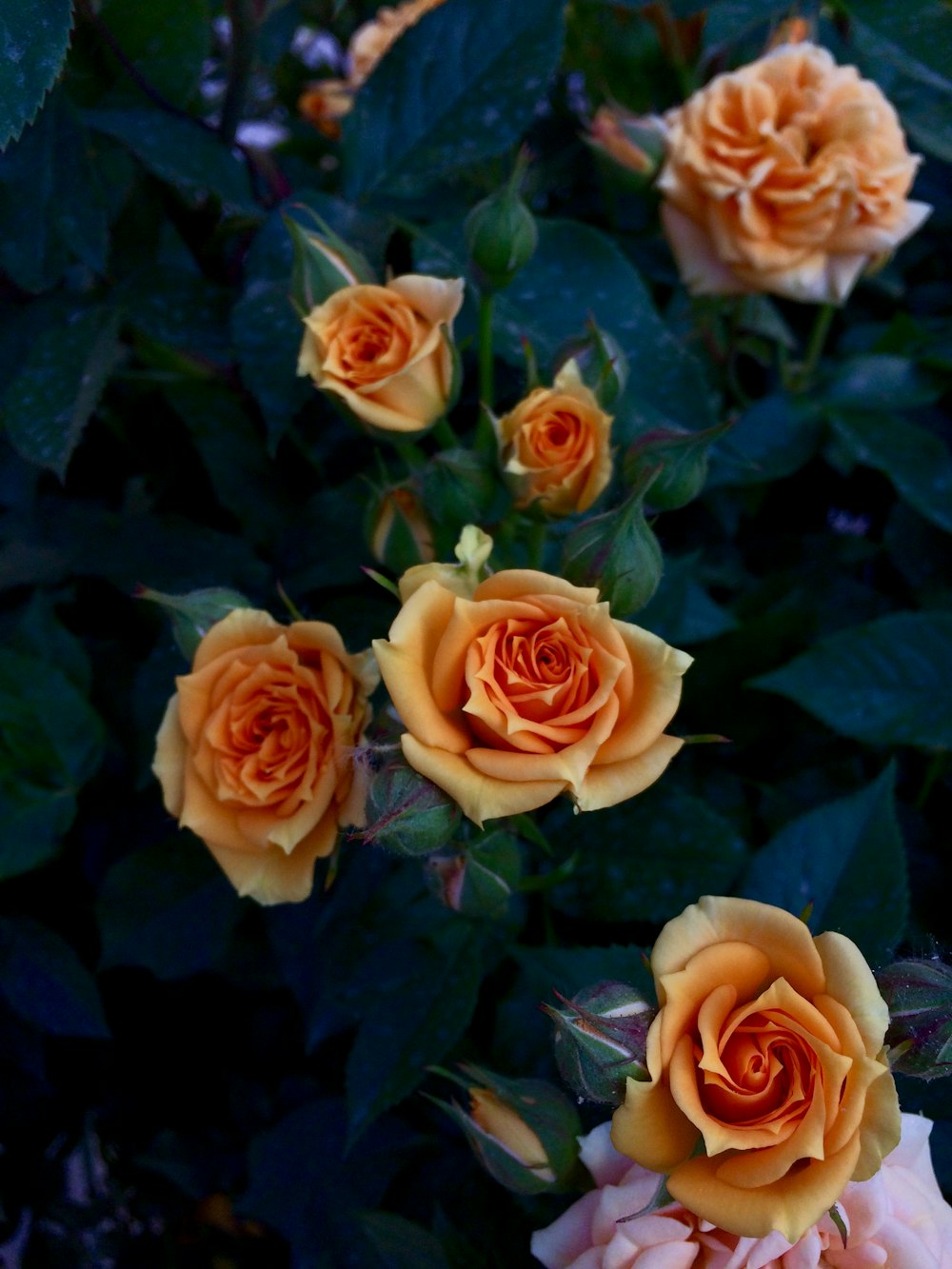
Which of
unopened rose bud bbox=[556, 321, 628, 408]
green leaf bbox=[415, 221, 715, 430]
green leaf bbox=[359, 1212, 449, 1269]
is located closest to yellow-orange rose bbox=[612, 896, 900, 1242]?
green leaf bbox=[359, 1212, 449, 1269]

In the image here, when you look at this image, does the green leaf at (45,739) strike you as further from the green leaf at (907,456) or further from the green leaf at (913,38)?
Answer: the green leaf at (913,38)

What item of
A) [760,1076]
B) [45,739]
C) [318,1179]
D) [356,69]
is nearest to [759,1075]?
[760,1076]

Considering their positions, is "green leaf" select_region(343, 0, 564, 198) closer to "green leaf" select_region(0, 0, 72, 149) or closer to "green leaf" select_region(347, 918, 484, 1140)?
"green leaf" select_region(0, 0, 72, 149)

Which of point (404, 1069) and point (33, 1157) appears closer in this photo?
point (404, 1069)

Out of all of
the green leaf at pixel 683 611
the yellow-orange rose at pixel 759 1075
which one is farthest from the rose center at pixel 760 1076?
the green leaf at pixel 683 611

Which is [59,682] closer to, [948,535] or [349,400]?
[349,400]

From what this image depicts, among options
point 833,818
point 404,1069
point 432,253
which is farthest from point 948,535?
point 404,1069
